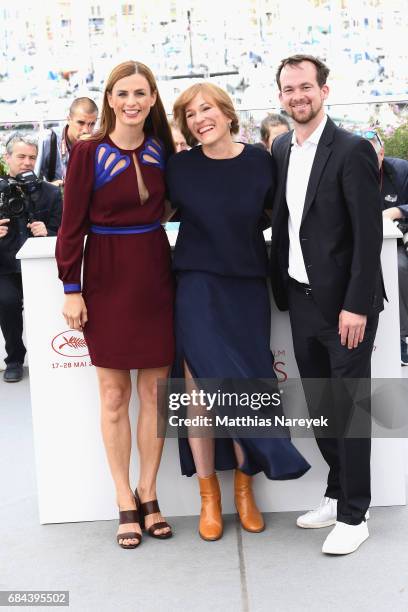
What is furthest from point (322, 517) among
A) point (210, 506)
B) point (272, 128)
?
point (272, 128)

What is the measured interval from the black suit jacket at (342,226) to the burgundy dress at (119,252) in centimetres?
42

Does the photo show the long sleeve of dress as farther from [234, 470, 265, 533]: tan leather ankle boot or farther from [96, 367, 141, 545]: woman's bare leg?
[234, 470, 265, 533]: tan leather ankle boot

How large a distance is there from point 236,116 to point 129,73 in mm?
351

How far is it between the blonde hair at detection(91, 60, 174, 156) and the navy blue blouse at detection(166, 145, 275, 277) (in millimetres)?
119

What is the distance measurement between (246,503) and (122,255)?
914 millimetres

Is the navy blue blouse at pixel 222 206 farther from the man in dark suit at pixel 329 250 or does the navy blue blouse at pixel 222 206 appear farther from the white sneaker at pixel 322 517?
the white sneaker at pixel 322 517

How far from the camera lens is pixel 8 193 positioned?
4.98 metres

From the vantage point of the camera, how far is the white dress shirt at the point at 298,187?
2.74m

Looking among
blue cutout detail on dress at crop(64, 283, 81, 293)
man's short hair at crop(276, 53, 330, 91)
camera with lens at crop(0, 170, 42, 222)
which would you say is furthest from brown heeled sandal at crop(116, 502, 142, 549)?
camera with lens at crop(0, 170, 42, 222)

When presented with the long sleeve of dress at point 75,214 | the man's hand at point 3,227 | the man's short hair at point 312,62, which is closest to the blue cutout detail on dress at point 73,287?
the long sleeve of dress at point 75,214

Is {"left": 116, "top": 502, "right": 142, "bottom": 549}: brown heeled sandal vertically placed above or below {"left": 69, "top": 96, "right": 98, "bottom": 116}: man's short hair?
below

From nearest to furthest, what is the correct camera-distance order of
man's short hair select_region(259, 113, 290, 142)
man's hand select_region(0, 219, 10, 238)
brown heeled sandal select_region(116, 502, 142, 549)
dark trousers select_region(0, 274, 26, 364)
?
brown heeled sandal select_region(116, 502, 142, 549), man's hand select_region(0, 219, 10, 238), man's short hair select_region(259, 113, 290, 142), dark trousers select_region(0, 274, 26, 364)

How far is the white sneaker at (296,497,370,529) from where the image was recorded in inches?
120

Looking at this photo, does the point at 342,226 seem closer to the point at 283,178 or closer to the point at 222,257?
the point at 283,178
